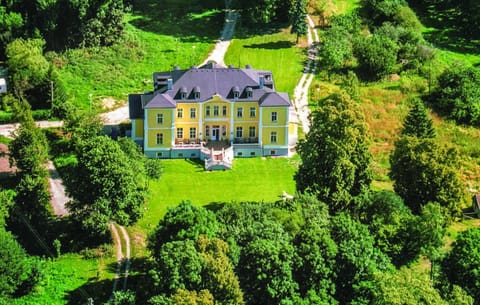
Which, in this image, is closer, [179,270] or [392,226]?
[179,270]

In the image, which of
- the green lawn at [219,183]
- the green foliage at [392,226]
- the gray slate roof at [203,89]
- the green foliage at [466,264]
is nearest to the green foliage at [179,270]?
the green foliage at [392,226]

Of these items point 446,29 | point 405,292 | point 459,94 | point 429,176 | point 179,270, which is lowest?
point 405,292

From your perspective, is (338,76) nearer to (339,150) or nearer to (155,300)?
(339,150)

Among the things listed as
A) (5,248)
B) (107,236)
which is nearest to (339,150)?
(107,236)

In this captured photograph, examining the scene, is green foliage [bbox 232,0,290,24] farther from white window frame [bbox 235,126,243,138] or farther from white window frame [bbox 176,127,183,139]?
white window frame [bbox 176,127,183,139]

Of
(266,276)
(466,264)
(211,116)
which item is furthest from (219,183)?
(466,264)

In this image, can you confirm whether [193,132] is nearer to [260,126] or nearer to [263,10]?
[260,126]

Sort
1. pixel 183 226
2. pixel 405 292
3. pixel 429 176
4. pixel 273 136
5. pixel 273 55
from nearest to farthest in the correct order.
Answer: pixel 405 292, pixel 183 226, pixel 429 176, pixel 273 136, pixel 273 55
